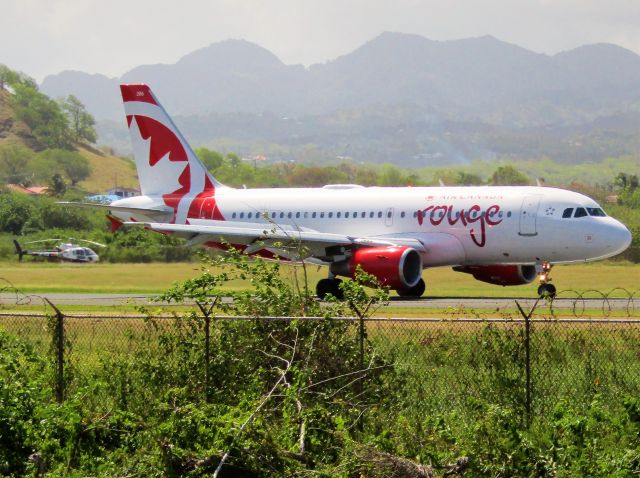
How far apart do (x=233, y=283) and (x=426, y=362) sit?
28.9 meters

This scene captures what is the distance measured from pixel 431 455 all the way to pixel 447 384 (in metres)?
2.76

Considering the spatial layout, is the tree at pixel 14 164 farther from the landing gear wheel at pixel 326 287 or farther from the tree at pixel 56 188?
the landing gear wheel at pixel 326 287

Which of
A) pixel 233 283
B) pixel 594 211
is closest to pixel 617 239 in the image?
pixel 594 211

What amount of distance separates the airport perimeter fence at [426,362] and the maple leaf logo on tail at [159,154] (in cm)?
2624

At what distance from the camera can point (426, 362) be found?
1794cm

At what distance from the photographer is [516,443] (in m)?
14.7

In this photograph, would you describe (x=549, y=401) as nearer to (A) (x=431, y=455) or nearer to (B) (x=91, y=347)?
(A) (x=431, y=455)

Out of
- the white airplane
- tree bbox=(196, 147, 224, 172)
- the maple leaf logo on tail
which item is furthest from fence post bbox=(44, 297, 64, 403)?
tree bbox=(196, 147, 224, 172)

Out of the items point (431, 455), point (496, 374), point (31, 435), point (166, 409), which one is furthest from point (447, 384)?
point (31, 435)

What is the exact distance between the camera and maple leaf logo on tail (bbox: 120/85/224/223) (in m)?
44.8

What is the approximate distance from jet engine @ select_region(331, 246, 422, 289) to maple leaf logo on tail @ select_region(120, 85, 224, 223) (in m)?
9.10

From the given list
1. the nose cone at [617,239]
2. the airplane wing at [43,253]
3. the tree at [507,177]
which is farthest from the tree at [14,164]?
the nose cone at [617,239]

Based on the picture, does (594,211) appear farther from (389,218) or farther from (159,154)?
(159,154)

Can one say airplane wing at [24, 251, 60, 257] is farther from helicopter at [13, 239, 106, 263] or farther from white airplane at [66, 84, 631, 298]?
white airplane at [66, 84, 631, 298]
